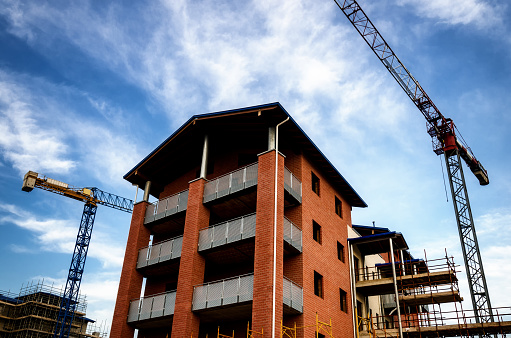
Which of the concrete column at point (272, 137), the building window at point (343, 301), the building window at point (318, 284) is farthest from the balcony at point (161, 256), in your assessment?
the building window at point (343, 301)

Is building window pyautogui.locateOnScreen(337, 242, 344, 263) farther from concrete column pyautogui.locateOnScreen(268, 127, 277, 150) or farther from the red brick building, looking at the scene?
concrete column pyautogui.locateOnScreen(268, 127, 277, 150)

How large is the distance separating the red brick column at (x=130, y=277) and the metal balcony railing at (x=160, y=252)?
585mm

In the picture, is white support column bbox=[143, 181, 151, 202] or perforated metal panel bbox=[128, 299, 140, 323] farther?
white support column bbox=[143, 181, 151, 202]

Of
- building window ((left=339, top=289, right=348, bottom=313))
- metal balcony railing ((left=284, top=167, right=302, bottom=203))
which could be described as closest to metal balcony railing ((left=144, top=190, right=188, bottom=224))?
metal balcony railing ((left=284, top=167, right=302, bottom=203))

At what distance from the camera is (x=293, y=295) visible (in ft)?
72.2

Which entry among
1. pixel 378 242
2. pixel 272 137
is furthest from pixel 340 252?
pixel 272 137

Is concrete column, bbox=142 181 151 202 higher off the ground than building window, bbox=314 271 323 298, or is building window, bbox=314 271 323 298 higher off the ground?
concrete column, bbox=142 181 151 202

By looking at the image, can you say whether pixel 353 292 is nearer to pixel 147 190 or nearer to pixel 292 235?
pixel 292 235

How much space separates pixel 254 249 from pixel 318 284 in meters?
4.16

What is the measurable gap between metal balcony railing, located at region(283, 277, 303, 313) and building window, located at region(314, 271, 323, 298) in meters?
2.56

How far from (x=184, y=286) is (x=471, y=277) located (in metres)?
32.4

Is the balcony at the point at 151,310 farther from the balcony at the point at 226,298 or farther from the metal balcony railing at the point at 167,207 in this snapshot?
the metal balcony railing at the point at 167,207

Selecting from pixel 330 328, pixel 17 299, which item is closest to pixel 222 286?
pixel 330 328

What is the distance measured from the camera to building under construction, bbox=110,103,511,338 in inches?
883
